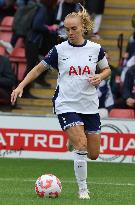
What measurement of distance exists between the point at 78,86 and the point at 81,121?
0.44 m

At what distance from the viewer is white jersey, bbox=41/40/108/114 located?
39.2 feet

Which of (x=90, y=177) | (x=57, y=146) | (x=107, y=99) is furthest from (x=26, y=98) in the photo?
(x=90, y=177)

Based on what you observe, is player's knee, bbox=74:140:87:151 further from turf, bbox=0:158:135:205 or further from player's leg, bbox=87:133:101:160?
turf, bbox=0:158:135:205

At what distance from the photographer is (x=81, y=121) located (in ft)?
39.1

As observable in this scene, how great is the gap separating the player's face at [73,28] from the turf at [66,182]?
197 centimetres

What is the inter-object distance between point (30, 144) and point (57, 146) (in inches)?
20.5

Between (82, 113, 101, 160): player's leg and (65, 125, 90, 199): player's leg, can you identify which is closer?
(65, 125, 90, 199): player's leg

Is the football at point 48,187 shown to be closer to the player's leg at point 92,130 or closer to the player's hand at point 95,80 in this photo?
the player's leg at point 92,130

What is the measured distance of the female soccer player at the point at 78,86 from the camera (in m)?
11.8

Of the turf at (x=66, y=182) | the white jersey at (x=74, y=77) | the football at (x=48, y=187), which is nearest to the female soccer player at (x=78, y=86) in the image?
the white jersey at (x=74, y=77)

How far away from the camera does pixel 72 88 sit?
11953 millimetres

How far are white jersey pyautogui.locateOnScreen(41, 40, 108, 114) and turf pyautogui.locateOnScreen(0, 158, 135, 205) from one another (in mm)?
1137

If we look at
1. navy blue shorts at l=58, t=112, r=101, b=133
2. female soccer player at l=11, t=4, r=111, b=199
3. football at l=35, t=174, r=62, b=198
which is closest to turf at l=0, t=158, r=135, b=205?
football at l=35, t=174, r=62, b=198

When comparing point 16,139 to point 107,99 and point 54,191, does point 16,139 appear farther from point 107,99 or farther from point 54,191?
point 54,191
